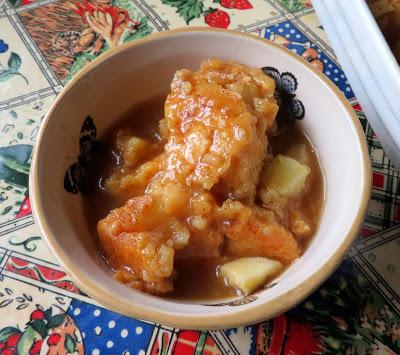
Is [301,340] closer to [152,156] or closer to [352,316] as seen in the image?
[352,316]

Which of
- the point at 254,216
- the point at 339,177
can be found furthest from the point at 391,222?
the point at 254,216

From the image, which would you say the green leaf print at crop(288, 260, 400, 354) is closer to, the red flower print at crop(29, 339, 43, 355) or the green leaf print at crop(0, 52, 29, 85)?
the red flower print at crop(29, 339, 43, 355)

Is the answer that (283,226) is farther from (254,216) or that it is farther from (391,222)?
(391,222)

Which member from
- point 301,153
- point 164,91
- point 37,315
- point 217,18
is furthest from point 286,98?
point 37,315

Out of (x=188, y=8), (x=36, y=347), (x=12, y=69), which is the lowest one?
(x=36, y=347)

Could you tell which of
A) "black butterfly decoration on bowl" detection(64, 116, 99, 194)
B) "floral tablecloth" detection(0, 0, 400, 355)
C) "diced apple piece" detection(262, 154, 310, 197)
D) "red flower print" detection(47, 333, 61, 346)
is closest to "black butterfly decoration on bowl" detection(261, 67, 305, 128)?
"diced apple piece" detection(262, 154, 310, 197)

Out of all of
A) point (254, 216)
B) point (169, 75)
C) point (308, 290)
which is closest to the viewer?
point (308, 290)
